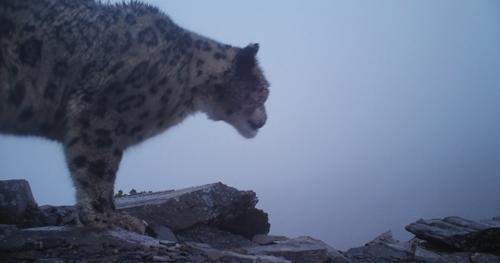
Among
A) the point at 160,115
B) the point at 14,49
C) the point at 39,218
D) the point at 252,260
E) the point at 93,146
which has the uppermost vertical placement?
the point at 14,49

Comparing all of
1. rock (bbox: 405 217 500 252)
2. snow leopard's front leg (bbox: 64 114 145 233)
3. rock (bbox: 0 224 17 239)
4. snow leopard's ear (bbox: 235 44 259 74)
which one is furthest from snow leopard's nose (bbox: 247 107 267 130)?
rock (bbox: 405 217 500 252)

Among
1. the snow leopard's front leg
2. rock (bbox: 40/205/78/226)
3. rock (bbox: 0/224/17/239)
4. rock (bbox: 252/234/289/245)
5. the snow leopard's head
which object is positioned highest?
the snow leopard's head

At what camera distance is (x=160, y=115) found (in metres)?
6.94

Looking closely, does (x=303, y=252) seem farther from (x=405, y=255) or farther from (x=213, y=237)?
(x=405, y=255)

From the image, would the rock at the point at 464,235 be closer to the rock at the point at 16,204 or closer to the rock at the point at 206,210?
the rock at the point at 206,210

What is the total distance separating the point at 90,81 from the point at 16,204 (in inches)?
94.2

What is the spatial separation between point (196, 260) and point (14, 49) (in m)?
3.35

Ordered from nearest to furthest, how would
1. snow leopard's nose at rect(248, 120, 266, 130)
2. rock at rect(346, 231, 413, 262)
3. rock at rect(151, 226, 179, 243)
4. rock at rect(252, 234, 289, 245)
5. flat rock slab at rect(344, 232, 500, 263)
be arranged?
rock at rect(151, 226, 179, 243)
snow leopard's nose at rect(248, 120, 266, 130)
rock at rect(252, 234, 289, 245)
rock at rect(346, 231, 413, 262)
flat rock slab at rect(344, 232, 500, 263)

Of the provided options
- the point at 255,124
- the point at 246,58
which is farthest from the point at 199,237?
the point at 246,58

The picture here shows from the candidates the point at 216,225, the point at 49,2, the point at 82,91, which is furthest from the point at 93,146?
the point at 216,225

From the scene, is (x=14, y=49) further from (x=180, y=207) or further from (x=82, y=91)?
(x=180, y=207)

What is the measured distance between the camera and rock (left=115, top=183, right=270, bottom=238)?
28.4 ft

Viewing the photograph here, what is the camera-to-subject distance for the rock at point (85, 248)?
516 centimetres

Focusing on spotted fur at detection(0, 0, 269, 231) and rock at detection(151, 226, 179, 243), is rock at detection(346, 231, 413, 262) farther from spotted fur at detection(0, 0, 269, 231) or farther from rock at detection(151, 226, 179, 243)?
spotted fur at detection(0, 0, 269, 231)
